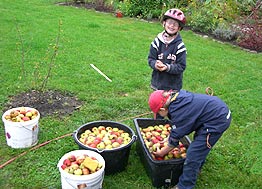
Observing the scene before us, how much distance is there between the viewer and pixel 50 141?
4.57m

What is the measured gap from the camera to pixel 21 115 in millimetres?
4344

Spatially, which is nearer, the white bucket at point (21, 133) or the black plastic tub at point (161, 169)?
the black plastic tub at point (161, 169)

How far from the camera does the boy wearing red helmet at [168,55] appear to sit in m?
4.39

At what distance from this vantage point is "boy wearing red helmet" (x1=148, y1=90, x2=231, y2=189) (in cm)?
341

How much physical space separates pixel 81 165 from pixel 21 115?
127cm

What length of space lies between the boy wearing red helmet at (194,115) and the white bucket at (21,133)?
5.44 feet

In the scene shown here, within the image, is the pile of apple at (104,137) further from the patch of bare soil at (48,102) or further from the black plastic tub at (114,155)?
the patch of bare soil at (48,102)

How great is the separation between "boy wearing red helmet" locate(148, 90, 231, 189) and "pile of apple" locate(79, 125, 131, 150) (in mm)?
718

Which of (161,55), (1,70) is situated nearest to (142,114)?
(161,55)

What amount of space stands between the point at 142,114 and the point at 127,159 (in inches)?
55.4

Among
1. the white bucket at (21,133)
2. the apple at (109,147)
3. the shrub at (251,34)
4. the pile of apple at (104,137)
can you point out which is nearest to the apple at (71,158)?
the pile of apple at (104,137)

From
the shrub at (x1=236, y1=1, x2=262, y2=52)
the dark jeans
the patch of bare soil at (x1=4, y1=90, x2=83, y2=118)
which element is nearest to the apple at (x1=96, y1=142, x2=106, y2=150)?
the dark jeans

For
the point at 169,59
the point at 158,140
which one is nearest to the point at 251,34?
the point at 169,59

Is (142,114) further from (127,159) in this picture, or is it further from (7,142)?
(7,142)
